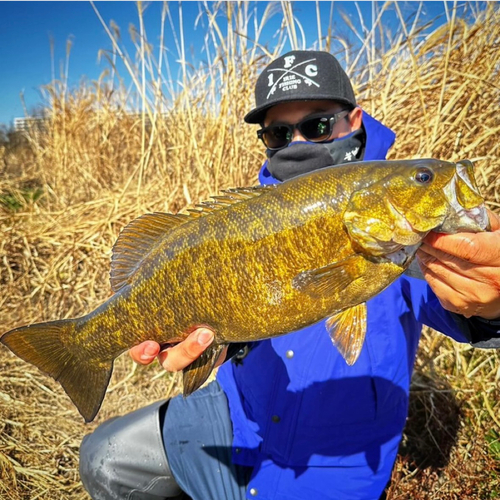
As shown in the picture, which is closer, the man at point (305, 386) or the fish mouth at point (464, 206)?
the fish mouth at point (464, 206)

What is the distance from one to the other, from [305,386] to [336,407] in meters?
0.16

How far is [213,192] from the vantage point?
409 cm

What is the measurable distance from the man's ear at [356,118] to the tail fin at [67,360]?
74.5 inches

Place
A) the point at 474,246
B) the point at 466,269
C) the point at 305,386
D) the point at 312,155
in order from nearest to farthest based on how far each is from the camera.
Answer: the point at 474,246
the point at 466,269
the point at 305,386
the point at 312,155

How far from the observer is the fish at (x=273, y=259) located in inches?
50.8

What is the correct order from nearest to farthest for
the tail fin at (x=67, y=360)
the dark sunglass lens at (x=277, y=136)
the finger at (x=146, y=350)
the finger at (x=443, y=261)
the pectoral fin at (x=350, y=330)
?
the finger at (x=443, y=261)
the pectoral fin at (x=350, y=330)
the finger at (x=146, y=350)
the tail fin at (x=67, y=360)
the dark sunglass lens at (x=277, y=136)

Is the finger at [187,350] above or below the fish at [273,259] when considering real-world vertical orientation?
below

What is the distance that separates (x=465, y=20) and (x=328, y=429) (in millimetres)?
3046

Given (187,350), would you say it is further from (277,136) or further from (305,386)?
(277,136)

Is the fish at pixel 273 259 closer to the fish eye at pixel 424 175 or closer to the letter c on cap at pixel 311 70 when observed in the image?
the fish eye at pixel 424 175

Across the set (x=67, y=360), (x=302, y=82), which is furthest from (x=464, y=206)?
(x=67, y=360)

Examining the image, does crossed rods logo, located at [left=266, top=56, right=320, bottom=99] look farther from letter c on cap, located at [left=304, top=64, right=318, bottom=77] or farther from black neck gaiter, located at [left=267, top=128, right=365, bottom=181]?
black neck gaiter, located at [left=267, top=128, right=365, bottom=181]

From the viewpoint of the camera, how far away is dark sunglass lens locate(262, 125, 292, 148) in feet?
7.96

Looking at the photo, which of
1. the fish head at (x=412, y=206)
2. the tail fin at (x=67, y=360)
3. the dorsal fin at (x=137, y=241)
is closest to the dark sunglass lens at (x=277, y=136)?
the dorsal fin at (x=137, y=241)
